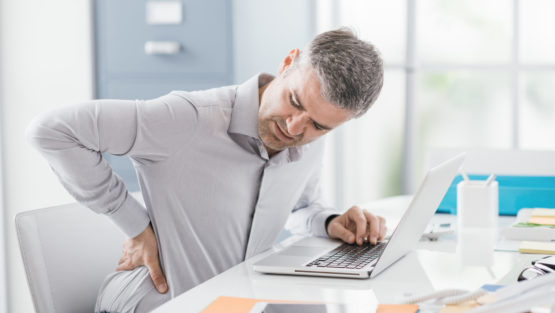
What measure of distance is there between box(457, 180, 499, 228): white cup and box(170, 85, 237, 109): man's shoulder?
A: 642 mm

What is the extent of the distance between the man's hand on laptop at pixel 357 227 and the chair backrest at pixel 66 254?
0.49m

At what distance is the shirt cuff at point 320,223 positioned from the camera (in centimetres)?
157

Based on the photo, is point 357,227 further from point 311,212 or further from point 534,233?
point 534,233

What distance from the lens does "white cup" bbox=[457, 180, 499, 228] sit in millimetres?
1692

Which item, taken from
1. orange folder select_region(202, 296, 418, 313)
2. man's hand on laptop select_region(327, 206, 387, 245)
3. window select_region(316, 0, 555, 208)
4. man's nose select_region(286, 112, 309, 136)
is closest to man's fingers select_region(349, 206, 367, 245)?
man's hand on laptop select_region(327, 206, 387, 245)

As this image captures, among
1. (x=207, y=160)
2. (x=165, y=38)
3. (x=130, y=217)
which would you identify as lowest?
(x=130, y=217)

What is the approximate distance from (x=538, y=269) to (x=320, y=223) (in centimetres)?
56

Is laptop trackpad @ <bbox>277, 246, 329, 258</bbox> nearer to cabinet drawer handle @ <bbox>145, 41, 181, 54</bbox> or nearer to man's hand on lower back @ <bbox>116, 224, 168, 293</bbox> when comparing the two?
man's hand on lower back @ <bbox>116, 224, 168, 293</bbox>

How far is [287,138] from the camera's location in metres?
1.42

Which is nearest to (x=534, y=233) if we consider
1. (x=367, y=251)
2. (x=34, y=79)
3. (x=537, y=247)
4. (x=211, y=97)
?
(x=537, y=247)

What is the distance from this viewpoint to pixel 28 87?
9.53 feet

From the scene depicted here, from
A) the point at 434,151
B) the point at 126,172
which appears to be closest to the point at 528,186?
the point at 434,151

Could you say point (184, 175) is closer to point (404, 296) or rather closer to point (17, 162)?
point (404, 296)

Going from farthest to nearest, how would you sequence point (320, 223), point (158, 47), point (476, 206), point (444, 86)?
Answer: point (444, 86) < point (158, 47) < point (476, 206) < point (320, 223)
